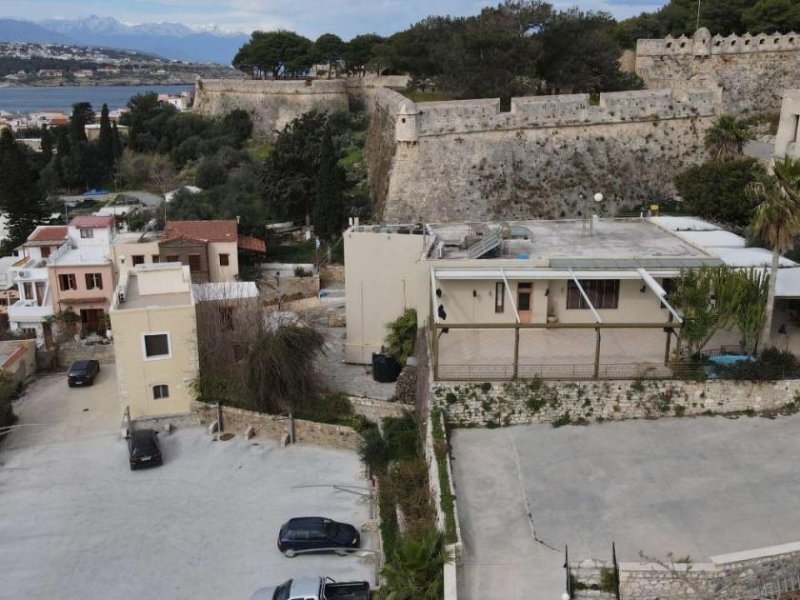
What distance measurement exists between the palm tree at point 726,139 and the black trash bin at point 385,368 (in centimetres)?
1776

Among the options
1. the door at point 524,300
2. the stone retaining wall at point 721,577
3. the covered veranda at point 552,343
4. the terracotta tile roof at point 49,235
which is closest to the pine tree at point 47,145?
the terracotta tile roof at point 49,235

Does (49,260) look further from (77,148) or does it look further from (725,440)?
(77,148)

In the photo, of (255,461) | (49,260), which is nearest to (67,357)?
(49,260)

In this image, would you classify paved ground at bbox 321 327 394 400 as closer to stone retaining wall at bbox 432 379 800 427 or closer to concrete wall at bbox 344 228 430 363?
concrete wall at bbox 344 228 430 363

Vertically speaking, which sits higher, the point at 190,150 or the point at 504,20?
the point at 504,20

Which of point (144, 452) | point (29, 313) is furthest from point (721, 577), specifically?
point (29, 313)

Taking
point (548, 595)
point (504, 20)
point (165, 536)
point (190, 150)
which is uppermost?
point (504, 20)

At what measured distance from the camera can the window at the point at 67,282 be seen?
3148 centimetres

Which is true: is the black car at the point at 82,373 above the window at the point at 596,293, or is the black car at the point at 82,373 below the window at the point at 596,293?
below

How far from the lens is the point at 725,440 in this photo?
1570 cm

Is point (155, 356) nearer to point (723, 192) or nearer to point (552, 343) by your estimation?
point (552, 343)

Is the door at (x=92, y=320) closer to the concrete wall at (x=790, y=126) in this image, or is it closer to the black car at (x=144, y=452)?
the black car at (x=144, y=452)

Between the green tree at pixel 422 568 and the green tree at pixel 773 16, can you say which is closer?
the green tree at pixel 422 568

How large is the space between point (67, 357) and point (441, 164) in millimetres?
17386
